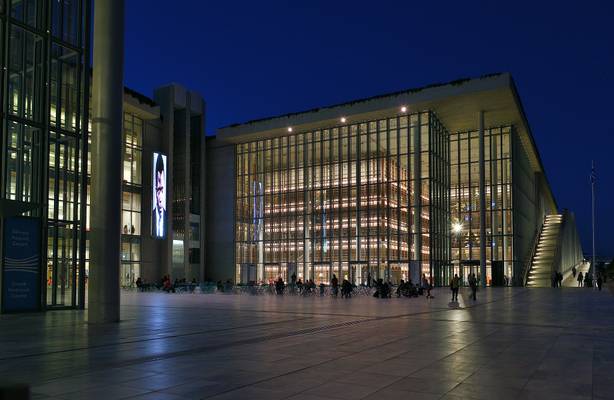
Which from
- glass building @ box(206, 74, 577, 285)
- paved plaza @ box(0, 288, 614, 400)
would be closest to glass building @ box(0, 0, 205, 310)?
paved plaza @ box(0, 288, 614, 400)

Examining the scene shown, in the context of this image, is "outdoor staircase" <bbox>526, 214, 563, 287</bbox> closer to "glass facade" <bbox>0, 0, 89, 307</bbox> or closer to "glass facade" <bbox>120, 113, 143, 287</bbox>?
"glass facade" <bbox>120, 113, 143, 287</bbox>

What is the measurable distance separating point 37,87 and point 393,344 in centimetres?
1573

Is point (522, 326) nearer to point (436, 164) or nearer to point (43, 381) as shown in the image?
point (43, 381)

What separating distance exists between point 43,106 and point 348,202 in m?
36.2

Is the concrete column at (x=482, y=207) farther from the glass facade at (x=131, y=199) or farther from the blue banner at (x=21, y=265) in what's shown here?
the blue banner at (x=21, y=265)

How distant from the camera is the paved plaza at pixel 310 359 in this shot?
7.38 metres

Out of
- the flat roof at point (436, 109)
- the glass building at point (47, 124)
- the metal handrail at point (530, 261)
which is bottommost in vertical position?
the metal handrail at point (530, 261)

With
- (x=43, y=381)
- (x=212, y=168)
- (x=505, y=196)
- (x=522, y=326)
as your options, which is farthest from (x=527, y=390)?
(x=212, y=168)

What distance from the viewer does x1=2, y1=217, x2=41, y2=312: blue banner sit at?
18844 millimetres

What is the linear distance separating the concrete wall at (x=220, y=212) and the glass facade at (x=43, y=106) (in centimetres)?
3895

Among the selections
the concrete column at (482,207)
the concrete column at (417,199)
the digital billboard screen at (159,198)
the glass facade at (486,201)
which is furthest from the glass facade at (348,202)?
the digital billboard screen at (159,198)

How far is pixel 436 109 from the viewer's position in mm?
51281

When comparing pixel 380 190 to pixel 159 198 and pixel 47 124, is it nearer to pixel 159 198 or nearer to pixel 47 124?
pixel 159 198

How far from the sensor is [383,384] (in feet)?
25.3
